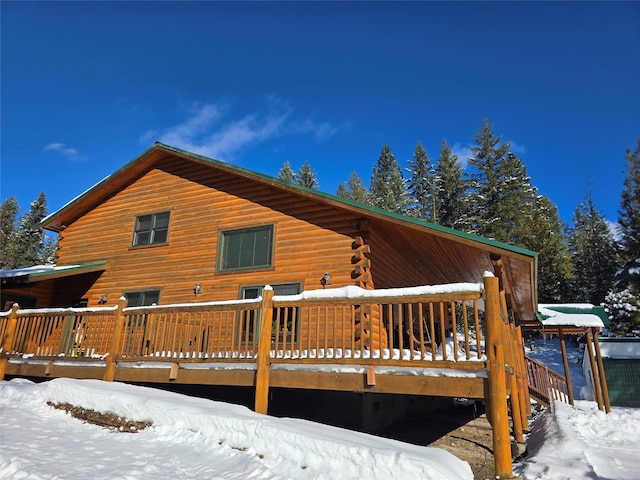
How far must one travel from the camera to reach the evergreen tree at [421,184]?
45.8 meters

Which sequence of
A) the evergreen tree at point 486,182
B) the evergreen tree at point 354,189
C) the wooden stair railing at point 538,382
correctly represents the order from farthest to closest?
the evergreen tree at point 354,189 → the evergreen tree at point 486,182 → the wooden stair railing at point 538,382

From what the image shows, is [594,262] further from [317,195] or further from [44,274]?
[44,274]

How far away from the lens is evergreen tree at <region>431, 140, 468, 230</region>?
135 feet

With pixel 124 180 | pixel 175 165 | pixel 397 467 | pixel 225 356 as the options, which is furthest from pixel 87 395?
pixel 124 180

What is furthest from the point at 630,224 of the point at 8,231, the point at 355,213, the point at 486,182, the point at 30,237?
the point at 8,231

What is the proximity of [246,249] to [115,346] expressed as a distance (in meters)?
4.39

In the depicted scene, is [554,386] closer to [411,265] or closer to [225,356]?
[411,265]

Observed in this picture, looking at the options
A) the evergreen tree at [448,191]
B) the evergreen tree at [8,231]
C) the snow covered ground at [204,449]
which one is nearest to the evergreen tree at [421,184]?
the evergreen tree at [448,191]

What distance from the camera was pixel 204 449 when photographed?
5445mm

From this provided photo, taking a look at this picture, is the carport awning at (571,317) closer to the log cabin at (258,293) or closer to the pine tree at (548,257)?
the log cabin at (258,293)

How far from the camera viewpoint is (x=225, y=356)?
8164 millimetres

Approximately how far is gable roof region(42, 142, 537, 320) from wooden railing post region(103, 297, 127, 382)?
5.19 metres

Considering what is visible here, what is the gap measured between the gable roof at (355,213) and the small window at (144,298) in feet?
14.1

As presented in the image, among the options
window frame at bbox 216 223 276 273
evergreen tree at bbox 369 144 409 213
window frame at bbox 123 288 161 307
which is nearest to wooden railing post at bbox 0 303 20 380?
window frame at bbox 123 288 161 307
